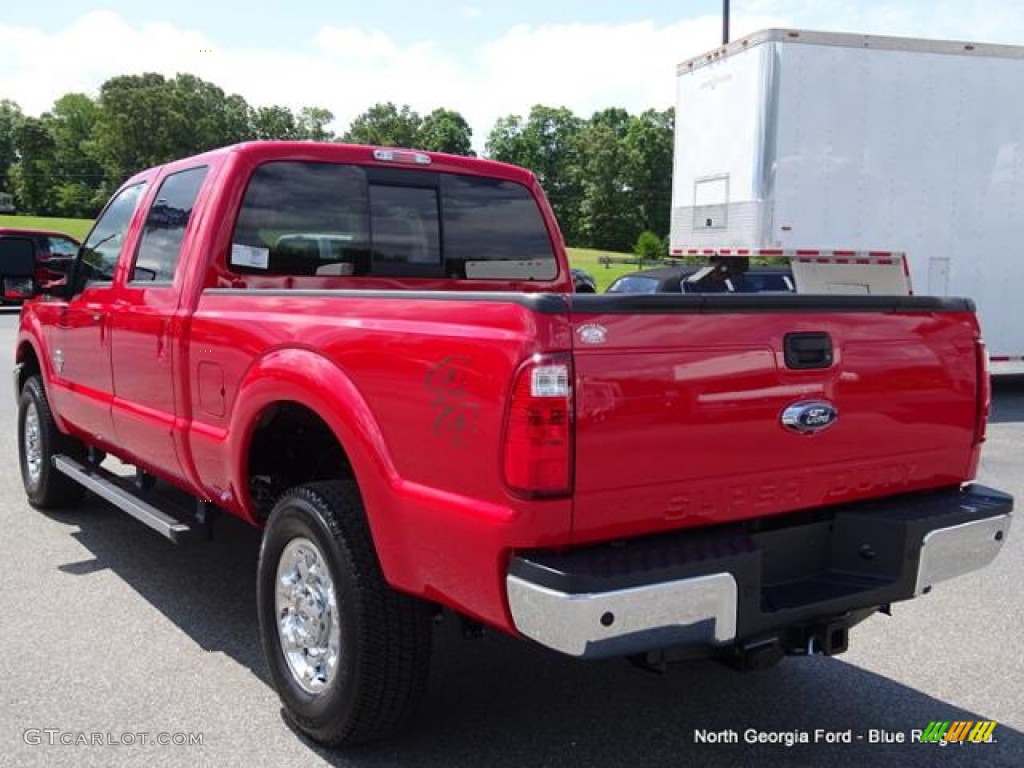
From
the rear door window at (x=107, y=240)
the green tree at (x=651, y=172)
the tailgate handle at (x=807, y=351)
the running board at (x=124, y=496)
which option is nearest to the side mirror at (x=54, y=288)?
the rear door window at (x=107, y=240)

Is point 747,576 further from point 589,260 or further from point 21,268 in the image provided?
point 589,260

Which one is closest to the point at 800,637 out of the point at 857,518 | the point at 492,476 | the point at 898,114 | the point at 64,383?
the point at 857,518

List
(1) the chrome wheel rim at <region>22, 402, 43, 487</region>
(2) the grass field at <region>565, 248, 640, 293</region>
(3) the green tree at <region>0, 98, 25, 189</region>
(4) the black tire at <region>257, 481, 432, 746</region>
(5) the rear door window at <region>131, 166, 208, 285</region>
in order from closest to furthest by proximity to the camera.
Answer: (4) the black tire at <region>257, 481, 432, 746</region> < (5) the rear door window at <region>131, 166, 208, 285</region> < (1) the chrome wheel rim at <region>22, 402, 43, 487</region> < (2) the grass field at <region>565, 248, 640, 293</region> < (3) the green tree at <region>0, 98, 25, 189</region>

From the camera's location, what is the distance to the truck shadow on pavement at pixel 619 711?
3189 millimetres

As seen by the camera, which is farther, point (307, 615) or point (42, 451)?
point (42, 451)

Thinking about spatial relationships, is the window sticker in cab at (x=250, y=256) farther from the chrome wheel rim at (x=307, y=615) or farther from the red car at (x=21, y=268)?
the red car at (x=21, y=268)

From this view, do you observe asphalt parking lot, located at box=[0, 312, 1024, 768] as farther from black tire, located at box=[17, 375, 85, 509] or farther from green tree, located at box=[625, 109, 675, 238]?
green tree, located at box=[625, 109, 675, 238]

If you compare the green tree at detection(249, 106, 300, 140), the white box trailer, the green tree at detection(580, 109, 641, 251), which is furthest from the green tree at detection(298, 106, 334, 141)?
the white box trailer

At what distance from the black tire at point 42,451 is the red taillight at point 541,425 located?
14.3 ft

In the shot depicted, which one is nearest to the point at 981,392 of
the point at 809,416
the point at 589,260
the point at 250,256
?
the point at 809,416

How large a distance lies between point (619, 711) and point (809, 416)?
4.47 ft

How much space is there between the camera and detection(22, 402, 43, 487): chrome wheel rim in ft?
20.0

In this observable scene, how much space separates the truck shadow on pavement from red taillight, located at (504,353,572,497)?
4.00 feet

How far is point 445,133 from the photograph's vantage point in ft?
398
